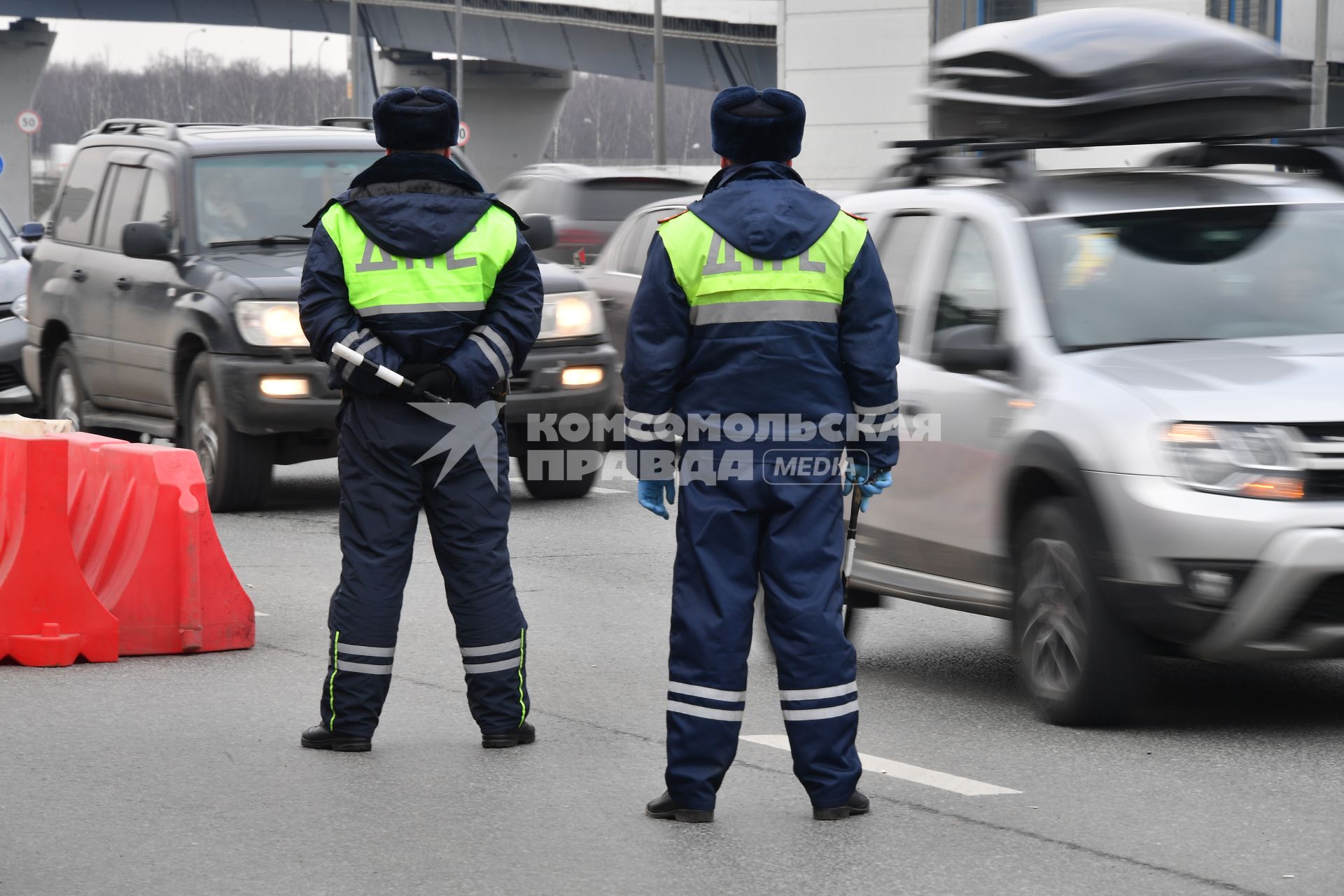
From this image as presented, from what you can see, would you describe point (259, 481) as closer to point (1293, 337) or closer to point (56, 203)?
point (56, 203)

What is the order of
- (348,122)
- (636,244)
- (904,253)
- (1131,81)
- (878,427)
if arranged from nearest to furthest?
(878,427) → (1131,81) → (904,253) → (348,122) → (636,244)

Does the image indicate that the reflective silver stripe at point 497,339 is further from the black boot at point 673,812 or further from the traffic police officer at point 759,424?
the black boot at point 673,812

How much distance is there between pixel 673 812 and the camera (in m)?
5.57

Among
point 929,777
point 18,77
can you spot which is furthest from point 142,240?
point 18,77

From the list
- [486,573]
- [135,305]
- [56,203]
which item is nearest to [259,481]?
[135,305]

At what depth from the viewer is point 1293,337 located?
708 centimetres

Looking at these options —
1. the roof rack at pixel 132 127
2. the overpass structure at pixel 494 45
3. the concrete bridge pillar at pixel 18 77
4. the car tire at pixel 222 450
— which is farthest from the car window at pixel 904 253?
the concrete bridge pillar at pixel 18 77

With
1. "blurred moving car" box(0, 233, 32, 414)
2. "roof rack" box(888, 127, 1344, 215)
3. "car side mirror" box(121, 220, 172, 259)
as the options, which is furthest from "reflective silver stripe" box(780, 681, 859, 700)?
"blurred moving car" box(0, 233, 32, 414)

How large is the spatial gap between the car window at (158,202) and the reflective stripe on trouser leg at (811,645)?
A: 26.6 feet

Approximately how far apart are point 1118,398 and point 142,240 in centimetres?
718

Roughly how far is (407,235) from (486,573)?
99 cm

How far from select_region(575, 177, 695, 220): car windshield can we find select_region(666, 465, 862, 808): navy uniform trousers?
13227mm

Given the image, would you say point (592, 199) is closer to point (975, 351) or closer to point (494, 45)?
point (975, 351)

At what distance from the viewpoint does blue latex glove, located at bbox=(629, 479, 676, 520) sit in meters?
5.64
